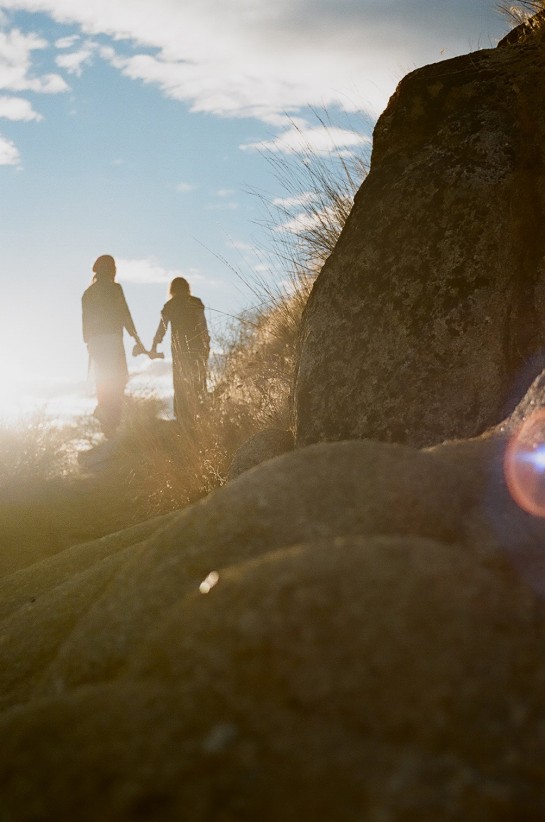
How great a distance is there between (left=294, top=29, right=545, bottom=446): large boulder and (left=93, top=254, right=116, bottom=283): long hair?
24.6 ft

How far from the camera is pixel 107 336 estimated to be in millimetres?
11008

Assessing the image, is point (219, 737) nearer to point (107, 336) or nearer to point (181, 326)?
point (181, 326)

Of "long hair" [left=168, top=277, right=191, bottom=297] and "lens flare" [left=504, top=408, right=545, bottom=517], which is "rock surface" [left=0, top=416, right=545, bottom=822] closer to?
"lens flare" [left=504, top=408, right=545, bottom=517]

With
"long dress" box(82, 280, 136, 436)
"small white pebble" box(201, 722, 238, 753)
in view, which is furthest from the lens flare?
"long dress" box(82, 280, 136, 436)

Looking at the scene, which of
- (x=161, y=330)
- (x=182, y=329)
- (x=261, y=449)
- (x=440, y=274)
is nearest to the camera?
(x=440, y=274)

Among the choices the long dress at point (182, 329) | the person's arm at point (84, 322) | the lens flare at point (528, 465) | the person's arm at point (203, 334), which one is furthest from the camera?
the person's arm at point (84, 322)

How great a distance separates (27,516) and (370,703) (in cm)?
744

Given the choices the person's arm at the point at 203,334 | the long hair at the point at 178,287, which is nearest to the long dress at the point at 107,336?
the long hair at the point at 178,287

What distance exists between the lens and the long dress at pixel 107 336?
35.8 feet

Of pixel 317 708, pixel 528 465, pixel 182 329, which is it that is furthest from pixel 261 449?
pixel 182 329

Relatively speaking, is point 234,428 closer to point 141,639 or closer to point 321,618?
point 141,639

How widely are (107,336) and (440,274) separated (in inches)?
318

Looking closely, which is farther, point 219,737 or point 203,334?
point 203,334

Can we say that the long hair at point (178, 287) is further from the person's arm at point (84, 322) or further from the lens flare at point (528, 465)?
the lens flare at point (528, 465)
